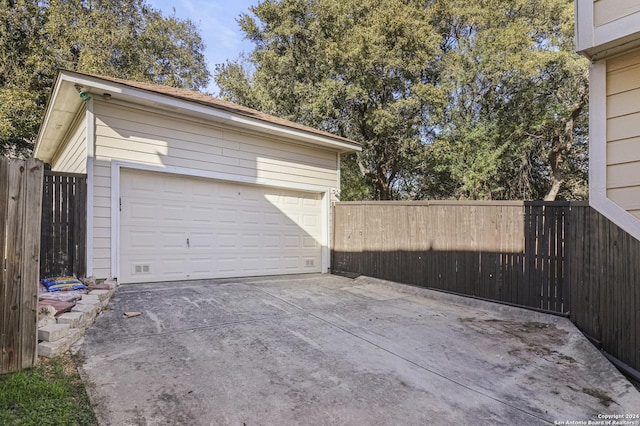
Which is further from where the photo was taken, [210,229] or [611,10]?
[210,229]

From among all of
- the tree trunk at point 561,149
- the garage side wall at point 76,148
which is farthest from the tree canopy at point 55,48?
the tree trunk at point 561,149

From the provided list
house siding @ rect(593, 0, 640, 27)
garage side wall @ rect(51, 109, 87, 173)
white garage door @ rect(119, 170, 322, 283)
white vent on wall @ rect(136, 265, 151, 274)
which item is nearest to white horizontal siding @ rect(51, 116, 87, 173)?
garage side wall @ rect(51, 109, 87, 173)

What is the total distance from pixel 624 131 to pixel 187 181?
6.04 meters

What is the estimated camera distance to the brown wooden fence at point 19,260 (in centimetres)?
238

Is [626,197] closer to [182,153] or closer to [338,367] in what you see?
[338,367]

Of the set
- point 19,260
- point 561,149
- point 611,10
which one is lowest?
point 19,260

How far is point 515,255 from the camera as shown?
4.79 m

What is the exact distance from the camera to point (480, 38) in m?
11.7

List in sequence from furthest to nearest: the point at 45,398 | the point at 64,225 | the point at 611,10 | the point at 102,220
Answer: the point at 102,220 → the point at 64,225 → the point at 611,10 → the point at 45,398

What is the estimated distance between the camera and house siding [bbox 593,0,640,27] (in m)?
2.82

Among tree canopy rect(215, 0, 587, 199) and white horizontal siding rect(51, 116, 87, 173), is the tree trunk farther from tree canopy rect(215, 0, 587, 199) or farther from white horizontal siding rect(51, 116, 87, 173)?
white horizontal siding rect(51, 116, 87, 173)

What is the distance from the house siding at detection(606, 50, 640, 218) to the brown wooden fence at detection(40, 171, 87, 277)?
6414mm

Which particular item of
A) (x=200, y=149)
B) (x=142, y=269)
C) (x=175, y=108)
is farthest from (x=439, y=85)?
(x=142, y=269)

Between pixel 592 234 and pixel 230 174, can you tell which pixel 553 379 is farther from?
pixel 230 174
